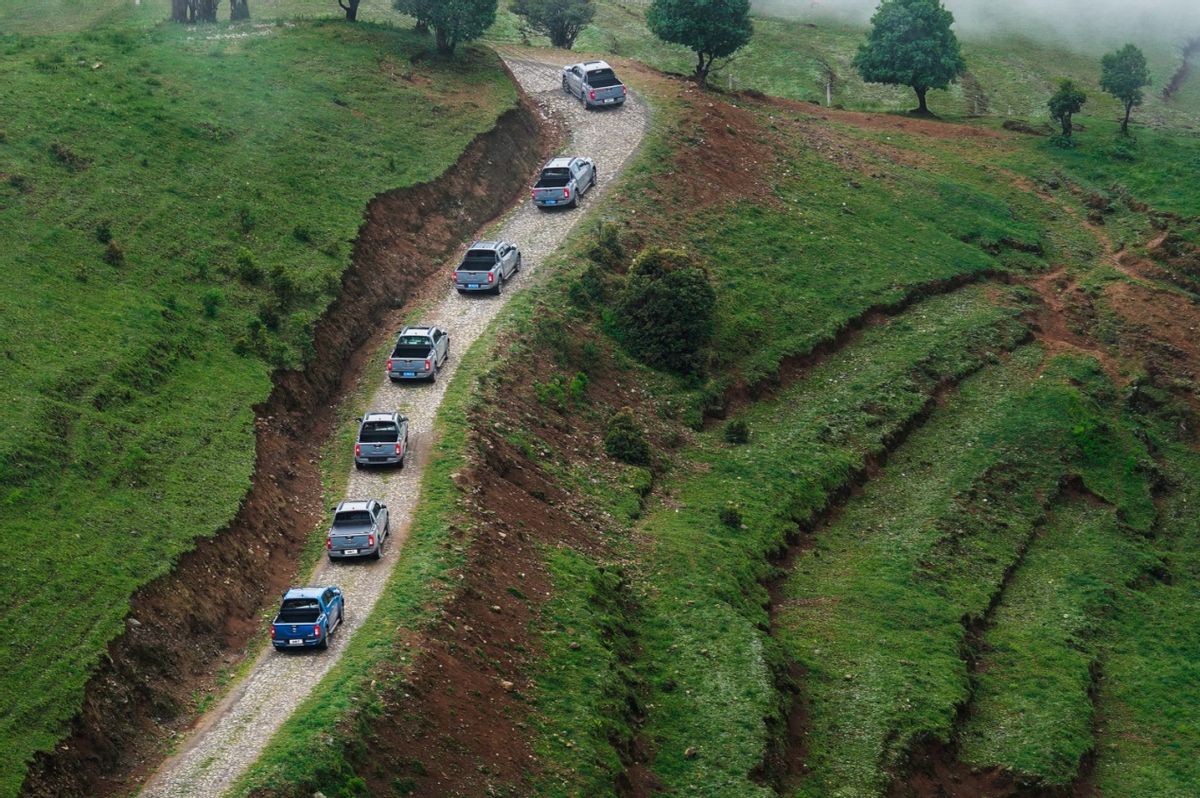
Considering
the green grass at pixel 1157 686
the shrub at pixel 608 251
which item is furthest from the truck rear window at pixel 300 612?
the shrub at pixel 608 251

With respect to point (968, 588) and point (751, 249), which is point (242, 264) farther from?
point (968, 588)

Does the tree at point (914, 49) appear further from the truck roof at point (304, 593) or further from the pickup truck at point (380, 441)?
the truck roof at point (304, 593)

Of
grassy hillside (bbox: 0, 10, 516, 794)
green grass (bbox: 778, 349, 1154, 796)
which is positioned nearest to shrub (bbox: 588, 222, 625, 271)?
grassy hillside (bbox: 0, 10, 516, 794)

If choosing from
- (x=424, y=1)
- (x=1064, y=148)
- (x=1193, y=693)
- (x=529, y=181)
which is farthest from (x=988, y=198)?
(x=1193, y=693)

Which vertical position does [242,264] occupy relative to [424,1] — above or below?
below

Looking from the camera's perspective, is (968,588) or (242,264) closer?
(968,588)

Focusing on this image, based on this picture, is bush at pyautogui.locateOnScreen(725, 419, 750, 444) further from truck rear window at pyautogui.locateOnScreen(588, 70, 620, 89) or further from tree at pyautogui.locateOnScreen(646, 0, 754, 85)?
tree at pyautogui.locateOnScreen(646, 0, 754, 85)
